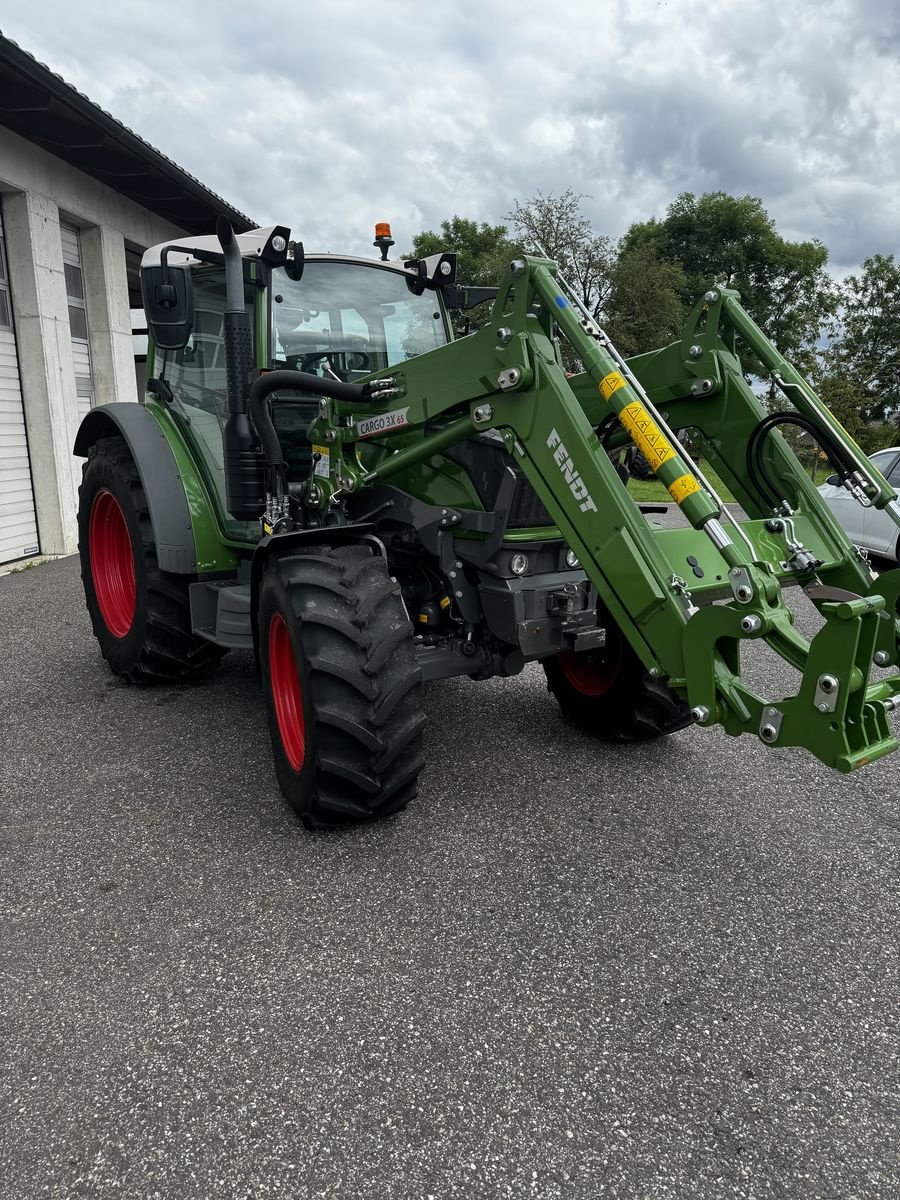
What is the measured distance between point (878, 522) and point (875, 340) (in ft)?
127

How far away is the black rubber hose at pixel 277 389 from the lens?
3.42 meters

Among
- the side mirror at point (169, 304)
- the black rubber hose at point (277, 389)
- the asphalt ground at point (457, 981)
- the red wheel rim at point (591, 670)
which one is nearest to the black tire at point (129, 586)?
the asphalt ground at point (457, 981)

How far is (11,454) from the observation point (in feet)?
29.2


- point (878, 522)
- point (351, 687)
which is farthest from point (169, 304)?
point (878, 522)

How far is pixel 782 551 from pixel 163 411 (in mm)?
3469

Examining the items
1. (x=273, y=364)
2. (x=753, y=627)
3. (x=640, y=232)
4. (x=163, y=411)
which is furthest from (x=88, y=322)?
(x=640, y=232)

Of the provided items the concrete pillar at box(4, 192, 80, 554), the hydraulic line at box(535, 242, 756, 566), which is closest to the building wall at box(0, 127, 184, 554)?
the concrete pillar at box(4, 192, 80, 554)

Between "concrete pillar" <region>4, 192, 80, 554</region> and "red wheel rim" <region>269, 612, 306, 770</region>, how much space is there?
699 cm

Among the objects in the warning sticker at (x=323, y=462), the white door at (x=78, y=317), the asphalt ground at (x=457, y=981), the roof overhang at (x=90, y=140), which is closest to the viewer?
the asphalt ground at (x=457, y=981)

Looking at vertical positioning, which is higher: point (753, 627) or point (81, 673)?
point (753, 627)

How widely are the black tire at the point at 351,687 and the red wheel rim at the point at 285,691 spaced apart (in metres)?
0.19

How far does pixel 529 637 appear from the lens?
10.6 feet

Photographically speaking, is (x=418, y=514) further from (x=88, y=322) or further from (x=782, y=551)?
(x=88, y=322)

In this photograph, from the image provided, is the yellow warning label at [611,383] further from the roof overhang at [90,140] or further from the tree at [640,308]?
the tree at [640,308]
